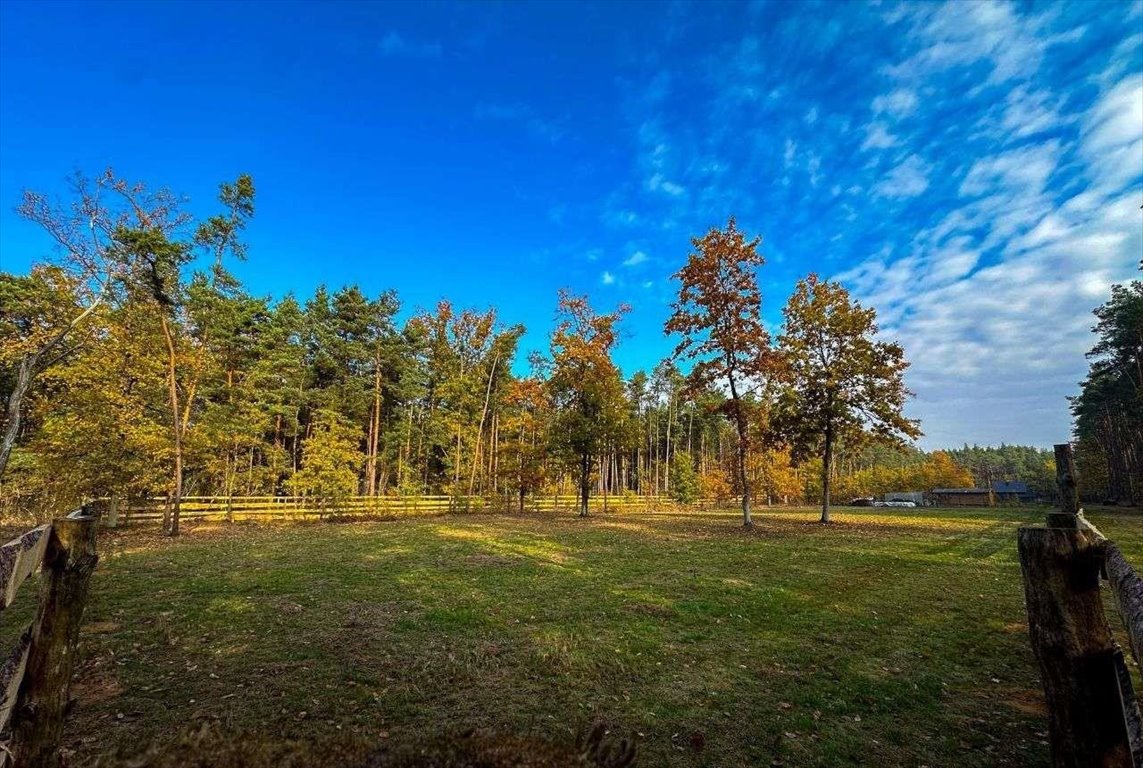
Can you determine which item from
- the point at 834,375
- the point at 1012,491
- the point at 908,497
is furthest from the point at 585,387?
the point at 1012,491

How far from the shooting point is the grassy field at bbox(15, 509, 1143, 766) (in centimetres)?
446

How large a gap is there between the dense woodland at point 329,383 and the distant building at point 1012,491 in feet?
87.8

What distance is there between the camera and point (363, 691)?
16.9ft

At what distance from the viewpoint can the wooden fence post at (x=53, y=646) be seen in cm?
285

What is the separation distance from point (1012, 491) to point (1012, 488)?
168 centimetres

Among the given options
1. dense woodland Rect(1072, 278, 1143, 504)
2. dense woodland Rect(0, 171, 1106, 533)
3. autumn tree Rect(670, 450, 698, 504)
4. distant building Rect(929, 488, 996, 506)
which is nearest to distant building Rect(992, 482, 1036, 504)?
distant building Rect(929, 488, 996, 506)

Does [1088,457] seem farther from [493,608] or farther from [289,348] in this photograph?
[289,348]

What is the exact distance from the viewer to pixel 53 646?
3.09 metres

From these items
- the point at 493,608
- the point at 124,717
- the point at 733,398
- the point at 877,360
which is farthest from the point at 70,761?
the point at 877,360

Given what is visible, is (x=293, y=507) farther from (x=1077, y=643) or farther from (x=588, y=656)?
(x=1077, y=643)

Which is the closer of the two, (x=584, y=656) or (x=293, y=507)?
(x=584, y=656)

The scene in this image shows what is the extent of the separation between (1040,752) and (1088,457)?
66063 millimetres

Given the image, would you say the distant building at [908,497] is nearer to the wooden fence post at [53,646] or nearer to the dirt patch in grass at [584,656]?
the dirt patch in grass at [584,656]

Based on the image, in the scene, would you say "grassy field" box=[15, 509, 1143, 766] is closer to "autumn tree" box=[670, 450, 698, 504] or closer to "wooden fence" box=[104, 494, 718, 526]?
"wooden fence" box=[104, 494, 718, 526]
